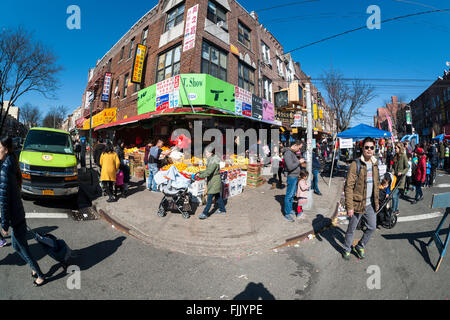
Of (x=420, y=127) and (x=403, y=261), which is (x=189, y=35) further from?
(x=420, y=127)

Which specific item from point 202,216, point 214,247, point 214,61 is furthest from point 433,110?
point 214,247

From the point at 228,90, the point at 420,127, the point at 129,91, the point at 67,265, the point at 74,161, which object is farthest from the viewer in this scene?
the point at 420,127

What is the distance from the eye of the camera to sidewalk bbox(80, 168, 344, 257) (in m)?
4.11

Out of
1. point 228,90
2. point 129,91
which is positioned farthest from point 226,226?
point 129,91

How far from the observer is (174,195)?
220 inches

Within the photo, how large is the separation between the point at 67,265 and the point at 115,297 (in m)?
1.30

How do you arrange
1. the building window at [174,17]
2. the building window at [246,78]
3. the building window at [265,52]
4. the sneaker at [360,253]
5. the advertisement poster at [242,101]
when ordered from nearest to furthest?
the sneaker at [360,253]
the building window at [174,17]
the advertisement poster at [242,101]
the building window at [246,78]
the building window at [265,52]

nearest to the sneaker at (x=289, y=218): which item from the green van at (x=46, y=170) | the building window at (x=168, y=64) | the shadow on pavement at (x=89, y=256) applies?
the shadow on pavement at (x=89, y=256)

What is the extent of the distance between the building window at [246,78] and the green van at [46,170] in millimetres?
10744

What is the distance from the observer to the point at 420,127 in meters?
48.1

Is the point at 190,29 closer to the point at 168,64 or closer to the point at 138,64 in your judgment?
the point at 168,64

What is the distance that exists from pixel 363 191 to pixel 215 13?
1307 cm

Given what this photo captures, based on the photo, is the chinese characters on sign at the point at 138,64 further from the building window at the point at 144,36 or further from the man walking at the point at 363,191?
the man walking at the point at 363,191

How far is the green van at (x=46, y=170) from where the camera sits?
565 cm
